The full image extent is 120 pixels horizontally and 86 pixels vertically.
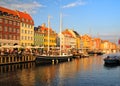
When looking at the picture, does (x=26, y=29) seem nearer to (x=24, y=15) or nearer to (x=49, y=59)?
(x=24, y=15)

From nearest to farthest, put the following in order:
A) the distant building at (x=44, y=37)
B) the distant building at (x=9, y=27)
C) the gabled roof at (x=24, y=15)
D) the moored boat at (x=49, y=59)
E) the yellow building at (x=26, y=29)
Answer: the moored boat at (x=49, y=59), the distant building at (x=9, y=27), the yellow building at (x=26, y=29), the gabled roof at (x=24, y=15), the distant building at (x=44, y=37)

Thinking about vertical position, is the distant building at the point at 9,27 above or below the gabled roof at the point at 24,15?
below

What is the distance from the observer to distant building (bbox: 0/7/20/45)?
330 feet

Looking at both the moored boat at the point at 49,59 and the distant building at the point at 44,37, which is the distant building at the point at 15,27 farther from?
the moored boat at the point at 49,59

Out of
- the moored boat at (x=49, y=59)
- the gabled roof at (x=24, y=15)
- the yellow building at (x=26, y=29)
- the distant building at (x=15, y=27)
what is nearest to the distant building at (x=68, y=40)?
the yellow building at (x=26, y=29)

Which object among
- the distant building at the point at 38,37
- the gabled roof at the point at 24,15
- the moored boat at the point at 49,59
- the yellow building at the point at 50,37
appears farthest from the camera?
the yellow building at the point at 50,37

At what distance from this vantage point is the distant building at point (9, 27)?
101 metres

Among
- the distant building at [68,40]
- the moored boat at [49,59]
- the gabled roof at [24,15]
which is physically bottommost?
the moored boat at [49,59]

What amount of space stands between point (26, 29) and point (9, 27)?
51.1 ft

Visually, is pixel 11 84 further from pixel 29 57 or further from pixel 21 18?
pixel 21 18

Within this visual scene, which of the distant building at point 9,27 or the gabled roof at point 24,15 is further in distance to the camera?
the gabled roof at point 24,15

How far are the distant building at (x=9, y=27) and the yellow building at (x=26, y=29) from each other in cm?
369

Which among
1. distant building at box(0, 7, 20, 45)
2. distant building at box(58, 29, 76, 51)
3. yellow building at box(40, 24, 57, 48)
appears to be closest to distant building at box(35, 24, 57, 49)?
yellow building at box(40, 24, 57, 48)

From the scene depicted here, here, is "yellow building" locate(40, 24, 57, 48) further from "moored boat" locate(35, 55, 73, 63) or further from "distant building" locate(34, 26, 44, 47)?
"moored boat" locate(35, 55, 73, 63)
